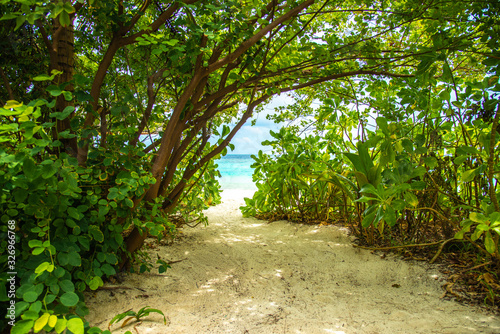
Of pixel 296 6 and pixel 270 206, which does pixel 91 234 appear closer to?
pixel 296 6

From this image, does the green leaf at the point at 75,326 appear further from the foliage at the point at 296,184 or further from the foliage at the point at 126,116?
the foliage at the point at 296,184

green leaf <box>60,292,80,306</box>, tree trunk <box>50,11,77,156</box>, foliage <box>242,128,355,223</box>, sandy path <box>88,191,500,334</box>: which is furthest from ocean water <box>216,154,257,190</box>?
green leaf <box>60,292,80,306</box>

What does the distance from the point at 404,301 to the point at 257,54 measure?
1.71m

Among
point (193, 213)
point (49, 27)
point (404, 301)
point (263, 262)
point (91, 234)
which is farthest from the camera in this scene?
point (193, 213)

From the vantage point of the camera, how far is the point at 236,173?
66.1 ft

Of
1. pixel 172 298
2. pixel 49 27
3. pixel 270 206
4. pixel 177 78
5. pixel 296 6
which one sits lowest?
pixel 172 298

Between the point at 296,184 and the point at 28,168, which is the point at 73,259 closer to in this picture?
the point at 28,168

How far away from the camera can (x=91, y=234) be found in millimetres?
1289

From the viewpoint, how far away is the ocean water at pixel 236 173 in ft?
53.2

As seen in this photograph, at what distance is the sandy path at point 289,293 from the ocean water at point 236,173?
10.9 metres

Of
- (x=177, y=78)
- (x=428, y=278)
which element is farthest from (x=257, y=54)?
(x=428, y=278)

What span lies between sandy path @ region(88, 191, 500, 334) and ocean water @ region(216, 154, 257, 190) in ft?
35.8

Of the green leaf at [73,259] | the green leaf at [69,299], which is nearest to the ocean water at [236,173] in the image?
the green leaf at [73,259]

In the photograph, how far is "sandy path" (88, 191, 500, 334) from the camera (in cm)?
134
